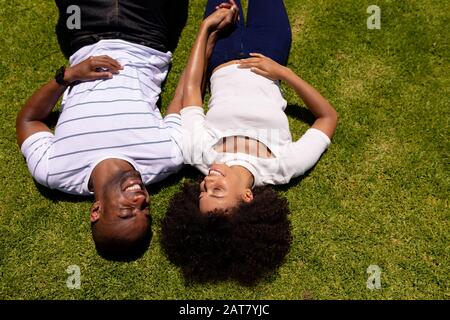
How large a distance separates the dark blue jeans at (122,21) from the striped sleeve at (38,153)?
3.11 feet

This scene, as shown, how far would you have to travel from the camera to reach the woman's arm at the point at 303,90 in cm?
421

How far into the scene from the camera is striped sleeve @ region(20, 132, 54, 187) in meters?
3.90

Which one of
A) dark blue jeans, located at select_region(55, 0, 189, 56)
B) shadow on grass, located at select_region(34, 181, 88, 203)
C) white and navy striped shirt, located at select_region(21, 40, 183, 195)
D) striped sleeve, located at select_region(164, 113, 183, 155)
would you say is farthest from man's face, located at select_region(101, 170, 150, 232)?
dark blue jeans, located at select_region(55, 0, 189, 56)

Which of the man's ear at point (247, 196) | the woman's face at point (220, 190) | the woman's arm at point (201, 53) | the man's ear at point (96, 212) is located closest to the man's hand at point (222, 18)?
the woman's arm at point (201, 53)

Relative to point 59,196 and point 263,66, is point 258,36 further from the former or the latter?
point 59,196

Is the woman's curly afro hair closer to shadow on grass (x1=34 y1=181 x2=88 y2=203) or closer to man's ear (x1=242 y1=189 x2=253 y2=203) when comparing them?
man's ear (x1=242 y1=189 x2=253 y2=203)

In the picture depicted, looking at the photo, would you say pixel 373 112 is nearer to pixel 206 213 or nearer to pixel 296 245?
pixel 296 245

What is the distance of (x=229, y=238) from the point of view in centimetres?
368

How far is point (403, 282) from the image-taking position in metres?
3.99

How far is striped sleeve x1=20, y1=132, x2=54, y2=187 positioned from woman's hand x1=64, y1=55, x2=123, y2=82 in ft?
1.96

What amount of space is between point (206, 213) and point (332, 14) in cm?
275

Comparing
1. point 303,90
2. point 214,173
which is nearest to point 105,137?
point 214,173

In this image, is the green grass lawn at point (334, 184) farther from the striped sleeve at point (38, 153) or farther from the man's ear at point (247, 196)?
the man's ear at point (247, 196)
